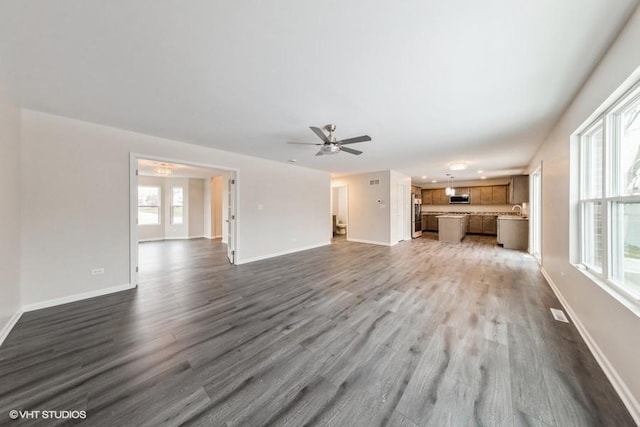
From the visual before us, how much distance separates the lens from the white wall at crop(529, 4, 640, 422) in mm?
1428

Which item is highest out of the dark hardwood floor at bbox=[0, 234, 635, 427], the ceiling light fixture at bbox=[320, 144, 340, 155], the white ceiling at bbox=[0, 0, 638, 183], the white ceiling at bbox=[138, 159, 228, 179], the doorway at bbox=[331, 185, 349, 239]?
the white ceiling at bbox=[138, 159, 228, 179]

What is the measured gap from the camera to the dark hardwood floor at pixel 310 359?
137 cm

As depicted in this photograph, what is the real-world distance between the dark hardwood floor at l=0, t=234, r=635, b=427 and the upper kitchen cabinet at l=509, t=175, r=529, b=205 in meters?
5.02

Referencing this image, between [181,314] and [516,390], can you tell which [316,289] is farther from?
[516,390]

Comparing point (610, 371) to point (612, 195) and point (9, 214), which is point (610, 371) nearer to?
point (612, 195)

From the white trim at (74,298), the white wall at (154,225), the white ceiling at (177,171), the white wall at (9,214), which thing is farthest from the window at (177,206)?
the white wall at (9,214)

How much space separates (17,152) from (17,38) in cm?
182

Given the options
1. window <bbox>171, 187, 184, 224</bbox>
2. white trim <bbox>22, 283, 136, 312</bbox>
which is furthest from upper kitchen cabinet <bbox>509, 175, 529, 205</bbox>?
window <bbox>171, 187, 184, 224</bbox>

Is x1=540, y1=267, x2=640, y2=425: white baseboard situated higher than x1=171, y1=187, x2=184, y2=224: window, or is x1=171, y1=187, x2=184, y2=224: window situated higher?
x1=171, y1=187, x2=184, y2=224: window

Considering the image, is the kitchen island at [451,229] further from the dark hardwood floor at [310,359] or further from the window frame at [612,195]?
the window frame at [612,195]

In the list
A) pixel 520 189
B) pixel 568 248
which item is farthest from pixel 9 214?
pixel 520 189

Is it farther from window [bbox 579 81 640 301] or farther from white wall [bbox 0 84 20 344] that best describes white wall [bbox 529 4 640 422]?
white wall [bbox 0 84 20 344]

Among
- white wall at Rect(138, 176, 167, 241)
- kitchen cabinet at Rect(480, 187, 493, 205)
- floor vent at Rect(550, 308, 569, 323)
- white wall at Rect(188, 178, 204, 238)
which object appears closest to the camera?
floor vent at Rect(550, 308, 569, 323)
